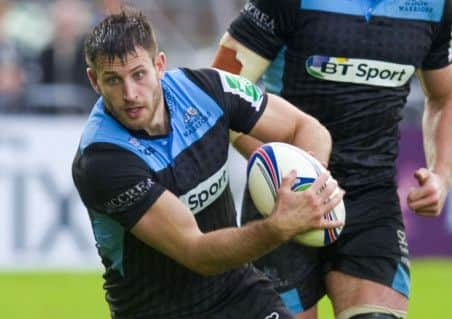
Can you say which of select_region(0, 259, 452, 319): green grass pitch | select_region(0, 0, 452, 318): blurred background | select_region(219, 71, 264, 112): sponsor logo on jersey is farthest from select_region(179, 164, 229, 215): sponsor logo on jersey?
select_region(0, 0, 452, 318): blurred background

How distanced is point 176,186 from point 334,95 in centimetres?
118

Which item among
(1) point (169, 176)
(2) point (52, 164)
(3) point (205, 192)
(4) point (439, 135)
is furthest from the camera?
(2) point (52, 164)

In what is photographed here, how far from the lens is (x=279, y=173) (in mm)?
5844

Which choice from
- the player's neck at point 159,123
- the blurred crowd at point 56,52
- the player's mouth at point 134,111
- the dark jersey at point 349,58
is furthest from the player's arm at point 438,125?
the blurred crowd at point 56,52

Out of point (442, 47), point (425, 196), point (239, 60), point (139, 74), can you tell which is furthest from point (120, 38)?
point (442, 47)

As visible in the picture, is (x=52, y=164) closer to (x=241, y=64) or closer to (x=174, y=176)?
(x=241, y=64)

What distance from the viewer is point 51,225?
14.6 metres

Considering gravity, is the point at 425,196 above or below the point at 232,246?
below

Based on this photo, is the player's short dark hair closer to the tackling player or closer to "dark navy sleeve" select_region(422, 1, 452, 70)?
the tackling player

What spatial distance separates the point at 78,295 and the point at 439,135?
6234 mm

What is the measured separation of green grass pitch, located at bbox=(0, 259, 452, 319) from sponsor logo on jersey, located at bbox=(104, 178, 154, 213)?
5.71 m

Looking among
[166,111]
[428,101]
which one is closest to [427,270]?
[428,101]

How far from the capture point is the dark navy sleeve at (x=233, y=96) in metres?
6.45

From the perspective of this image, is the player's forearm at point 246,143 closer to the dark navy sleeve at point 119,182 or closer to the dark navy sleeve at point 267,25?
the dark navy sleeve at point 267,25
